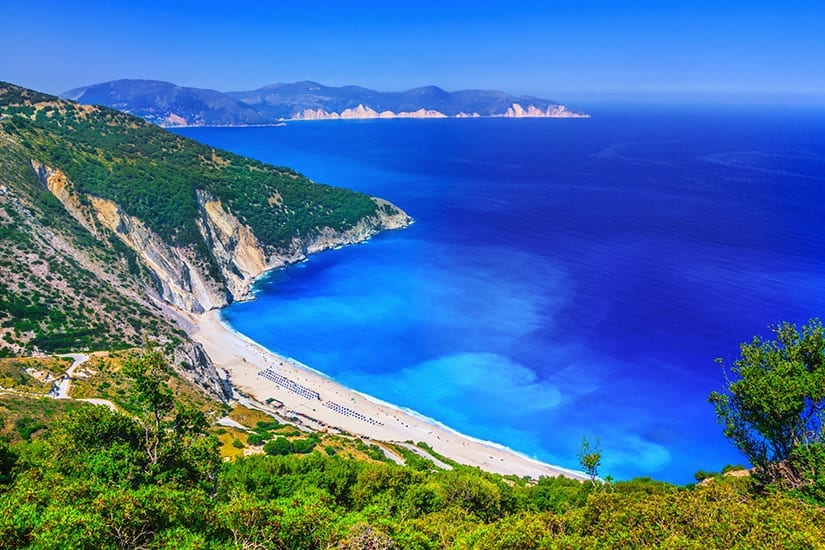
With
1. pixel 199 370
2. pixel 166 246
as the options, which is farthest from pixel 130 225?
pixel 199 370

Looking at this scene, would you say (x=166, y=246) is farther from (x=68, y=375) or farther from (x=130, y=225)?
(x=68, y=375)

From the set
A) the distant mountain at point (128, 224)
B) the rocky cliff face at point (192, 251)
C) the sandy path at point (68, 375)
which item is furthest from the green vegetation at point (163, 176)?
the sandy path at point (68, 375)

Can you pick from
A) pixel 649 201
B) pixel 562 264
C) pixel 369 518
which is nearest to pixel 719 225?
pixel 649 201

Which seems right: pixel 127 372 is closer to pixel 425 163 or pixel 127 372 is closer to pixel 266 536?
pixel 266 536

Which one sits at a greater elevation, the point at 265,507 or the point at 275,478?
the point at 265,507

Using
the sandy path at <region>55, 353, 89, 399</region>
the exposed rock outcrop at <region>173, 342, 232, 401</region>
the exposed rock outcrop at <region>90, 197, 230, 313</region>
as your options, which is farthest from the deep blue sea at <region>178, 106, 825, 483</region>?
the sandy path at <region>55, 353, 89, 399</region>
